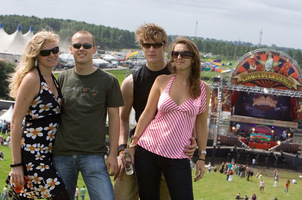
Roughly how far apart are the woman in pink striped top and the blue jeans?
33cm

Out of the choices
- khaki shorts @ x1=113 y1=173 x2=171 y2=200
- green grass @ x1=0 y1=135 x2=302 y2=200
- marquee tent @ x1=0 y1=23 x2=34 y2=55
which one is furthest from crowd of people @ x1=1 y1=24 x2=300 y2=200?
marquee tent @ x1=0 y1=23 x2=34 y2=55

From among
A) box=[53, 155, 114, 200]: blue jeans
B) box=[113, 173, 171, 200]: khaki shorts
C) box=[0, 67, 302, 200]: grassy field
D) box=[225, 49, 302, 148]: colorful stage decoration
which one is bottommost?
box=[0, 67, 302, 200]: grassy field

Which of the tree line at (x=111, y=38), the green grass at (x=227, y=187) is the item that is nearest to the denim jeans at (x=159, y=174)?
the green grass at (x=227, y=187)

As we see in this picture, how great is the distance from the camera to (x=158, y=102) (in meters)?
4.26

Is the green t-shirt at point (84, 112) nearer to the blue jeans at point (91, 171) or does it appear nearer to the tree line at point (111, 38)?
the blue jeans at point (91, 171)

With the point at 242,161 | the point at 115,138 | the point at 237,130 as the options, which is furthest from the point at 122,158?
the point at 237,130

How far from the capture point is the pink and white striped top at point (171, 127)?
416cm

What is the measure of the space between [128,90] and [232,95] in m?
31.5

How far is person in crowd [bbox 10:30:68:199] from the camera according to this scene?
Result: 156 inches

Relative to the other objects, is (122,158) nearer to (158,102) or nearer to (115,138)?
(115,138)

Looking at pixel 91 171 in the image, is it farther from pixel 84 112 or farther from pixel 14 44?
pixel 14 44

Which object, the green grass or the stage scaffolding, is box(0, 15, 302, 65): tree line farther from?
the green grass

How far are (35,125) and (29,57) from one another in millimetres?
→ 633

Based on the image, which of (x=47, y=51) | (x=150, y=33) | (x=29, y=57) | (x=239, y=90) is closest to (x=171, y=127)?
(x=150, y=33)
